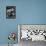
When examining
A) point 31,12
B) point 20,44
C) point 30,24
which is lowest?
point 20,44

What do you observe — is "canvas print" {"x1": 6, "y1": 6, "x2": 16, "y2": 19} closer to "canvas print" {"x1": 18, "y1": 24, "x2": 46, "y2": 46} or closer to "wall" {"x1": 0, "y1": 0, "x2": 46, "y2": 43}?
"wall" {"x1": 0, "y1": 0, "x2": 46, "y2": 43}

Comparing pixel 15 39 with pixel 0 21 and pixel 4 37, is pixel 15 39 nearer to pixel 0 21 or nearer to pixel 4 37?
pixel 4 37

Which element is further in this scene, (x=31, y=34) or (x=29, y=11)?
(x=29, y=11)

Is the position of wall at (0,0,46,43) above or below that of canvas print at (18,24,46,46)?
above

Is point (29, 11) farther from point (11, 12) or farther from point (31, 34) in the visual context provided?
point (31, 34)

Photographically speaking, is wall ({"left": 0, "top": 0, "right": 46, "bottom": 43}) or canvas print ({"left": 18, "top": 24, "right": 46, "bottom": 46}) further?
wall ({"left": 0, "top": 0, "right": 46, "bottom": 43})

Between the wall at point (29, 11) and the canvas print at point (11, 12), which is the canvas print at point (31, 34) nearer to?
the wall at point (29, 11)

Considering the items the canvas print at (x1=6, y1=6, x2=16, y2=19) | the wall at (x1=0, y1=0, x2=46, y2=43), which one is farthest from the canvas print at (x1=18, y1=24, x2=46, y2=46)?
the canvas print at (x1=6, y1=6, x2=16, y2=19)

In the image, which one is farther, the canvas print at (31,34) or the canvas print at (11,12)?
the canvas print at (11,12)

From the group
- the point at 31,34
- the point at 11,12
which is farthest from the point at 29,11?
the point at 31,34

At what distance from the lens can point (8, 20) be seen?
2789 mm

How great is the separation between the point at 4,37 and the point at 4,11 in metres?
0.55

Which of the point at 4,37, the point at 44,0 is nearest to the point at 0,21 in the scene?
the point at 4,37

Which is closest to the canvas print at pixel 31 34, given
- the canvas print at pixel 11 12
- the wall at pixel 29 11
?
the wall at pixel 29 11
